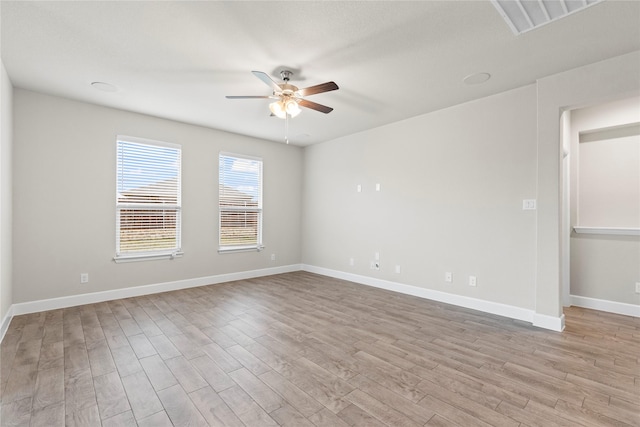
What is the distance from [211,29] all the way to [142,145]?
2.84m

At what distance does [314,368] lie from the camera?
232 centimetres

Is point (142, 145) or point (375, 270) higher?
point (142, 145)

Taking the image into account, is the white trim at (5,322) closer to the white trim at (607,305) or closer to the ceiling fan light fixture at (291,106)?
the ceiling fan light fixture at (291,106)

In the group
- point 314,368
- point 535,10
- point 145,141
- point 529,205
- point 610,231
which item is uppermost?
point 535,10

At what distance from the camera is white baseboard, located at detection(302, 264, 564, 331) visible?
10.4 ft

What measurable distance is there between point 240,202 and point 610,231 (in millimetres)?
5638

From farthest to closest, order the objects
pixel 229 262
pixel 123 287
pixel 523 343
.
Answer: pixel 229 262 → pixel 123 287 → pixel 523 343

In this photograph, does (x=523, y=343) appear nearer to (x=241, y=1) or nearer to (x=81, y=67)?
(x=241, y=1)

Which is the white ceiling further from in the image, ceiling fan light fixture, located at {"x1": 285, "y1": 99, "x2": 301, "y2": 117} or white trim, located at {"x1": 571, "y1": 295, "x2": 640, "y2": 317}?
white trim, located at {"x1": 571, "y1": 295, "x2": 640, "y2": 317}

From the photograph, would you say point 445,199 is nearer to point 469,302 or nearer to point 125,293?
point 469,302

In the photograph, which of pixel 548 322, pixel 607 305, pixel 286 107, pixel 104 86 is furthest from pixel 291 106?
pixel 607 305

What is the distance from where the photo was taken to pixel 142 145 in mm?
4484

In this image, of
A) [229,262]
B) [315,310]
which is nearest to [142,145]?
[229,262]

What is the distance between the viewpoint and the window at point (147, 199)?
14.1 feet
